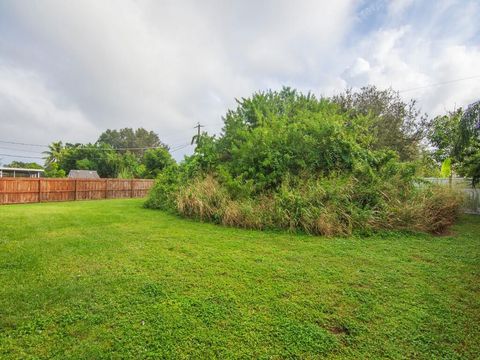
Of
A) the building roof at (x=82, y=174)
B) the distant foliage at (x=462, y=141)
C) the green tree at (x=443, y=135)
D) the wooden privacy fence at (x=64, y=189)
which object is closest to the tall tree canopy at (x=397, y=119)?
the distant foliage at (x=462, y=141)

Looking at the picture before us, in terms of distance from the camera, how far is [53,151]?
31.3 m

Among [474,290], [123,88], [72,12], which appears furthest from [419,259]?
[123,88]

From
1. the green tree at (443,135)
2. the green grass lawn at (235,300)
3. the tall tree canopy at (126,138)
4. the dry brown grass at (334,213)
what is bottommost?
the green grass lawn at (235,300)

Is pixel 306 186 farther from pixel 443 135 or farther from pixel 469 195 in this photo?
pixel 443 135

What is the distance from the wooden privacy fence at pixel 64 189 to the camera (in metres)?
12.2

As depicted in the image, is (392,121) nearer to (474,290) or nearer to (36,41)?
(474,290)

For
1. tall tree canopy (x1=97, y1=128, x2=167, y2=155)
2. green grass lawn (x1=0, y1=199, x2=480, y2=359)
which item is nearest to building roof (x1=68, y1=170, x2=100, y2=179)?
tall tree canopy (x1=97, y1=128, x2=167, y2=155)

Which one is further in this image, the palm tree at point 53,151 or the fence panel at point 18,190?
the palm tree at point 53,151

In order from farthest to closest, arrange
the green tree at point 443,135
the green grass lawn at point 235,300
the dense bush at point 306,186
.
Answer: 1. the green tree at point 443,135
2. the dense bush at point 306,186
3. the green grass lawn at point 235,300

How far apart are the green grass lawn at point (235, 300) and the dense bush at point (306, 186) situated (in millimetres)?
1214

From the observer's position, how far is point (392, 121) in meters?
13.9

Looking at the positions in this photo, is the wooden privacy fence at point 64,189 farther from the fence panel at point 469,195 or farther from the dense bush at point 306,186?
the fence panel at point 469,195

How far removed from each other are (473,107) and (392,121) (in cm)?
943

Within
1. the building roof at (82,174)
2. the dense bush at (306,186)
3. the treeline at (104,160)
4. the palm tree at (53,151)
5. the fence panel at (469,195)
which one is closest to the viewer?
the dense bush at (306,186)
